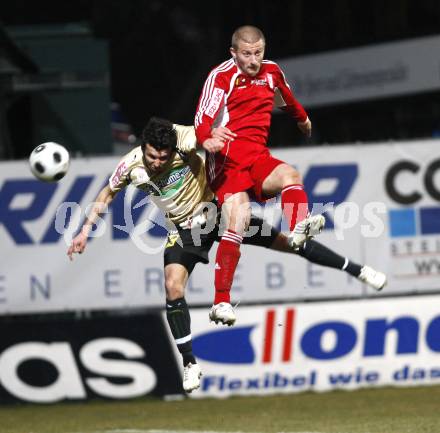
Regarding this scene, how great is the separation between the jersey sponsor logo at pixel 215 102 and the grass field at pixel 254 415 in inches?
116

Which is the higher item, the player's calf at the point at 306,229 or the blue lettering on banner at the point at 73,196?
the player's calf at the point at 306,229

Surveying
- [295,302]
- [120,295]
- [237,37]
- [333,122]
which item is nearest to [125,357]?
[120,295]

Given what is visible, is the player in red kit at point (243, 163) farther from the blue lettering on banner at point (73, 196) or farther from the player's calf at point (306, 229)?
the blue lettering on banner at point (73, 196)

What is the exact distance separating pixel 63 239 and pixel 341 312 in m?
3.09

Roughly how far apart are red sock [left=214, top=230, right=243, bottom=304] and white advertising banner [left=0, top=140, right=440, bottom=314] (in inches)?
132

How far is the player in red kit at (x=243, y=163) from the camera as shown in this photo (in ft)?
31.8

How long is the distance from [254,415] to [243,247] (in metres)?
2.03

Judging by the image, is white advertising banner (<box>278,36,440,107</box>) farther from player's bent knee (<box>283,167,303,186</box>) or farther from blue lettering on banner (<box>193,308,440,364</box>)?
player's bent knee (<box>283,167,303,186</box>)

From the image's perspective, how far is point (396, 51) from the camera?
23266 mm

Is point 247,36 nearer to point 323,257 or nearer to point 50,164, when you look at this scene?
point 50,164

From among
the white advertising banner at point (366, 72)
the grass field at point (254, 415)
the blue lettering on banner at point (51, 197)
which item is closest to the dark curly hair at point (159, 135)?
the grass field at point (254, 415)

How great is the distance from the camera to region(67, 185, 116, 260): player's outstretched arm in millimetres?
9961

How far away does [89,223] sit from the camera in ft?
33.3

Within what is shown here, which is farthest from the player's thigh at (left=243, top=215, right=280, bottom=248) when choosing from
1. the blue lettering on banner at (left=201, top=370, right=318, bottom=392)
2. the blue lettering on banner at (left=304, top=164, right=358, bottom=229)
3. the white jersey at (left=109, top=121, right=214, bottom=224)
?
the blue lettering on banner at (left=201, top=370, right=318, bottom=392)
